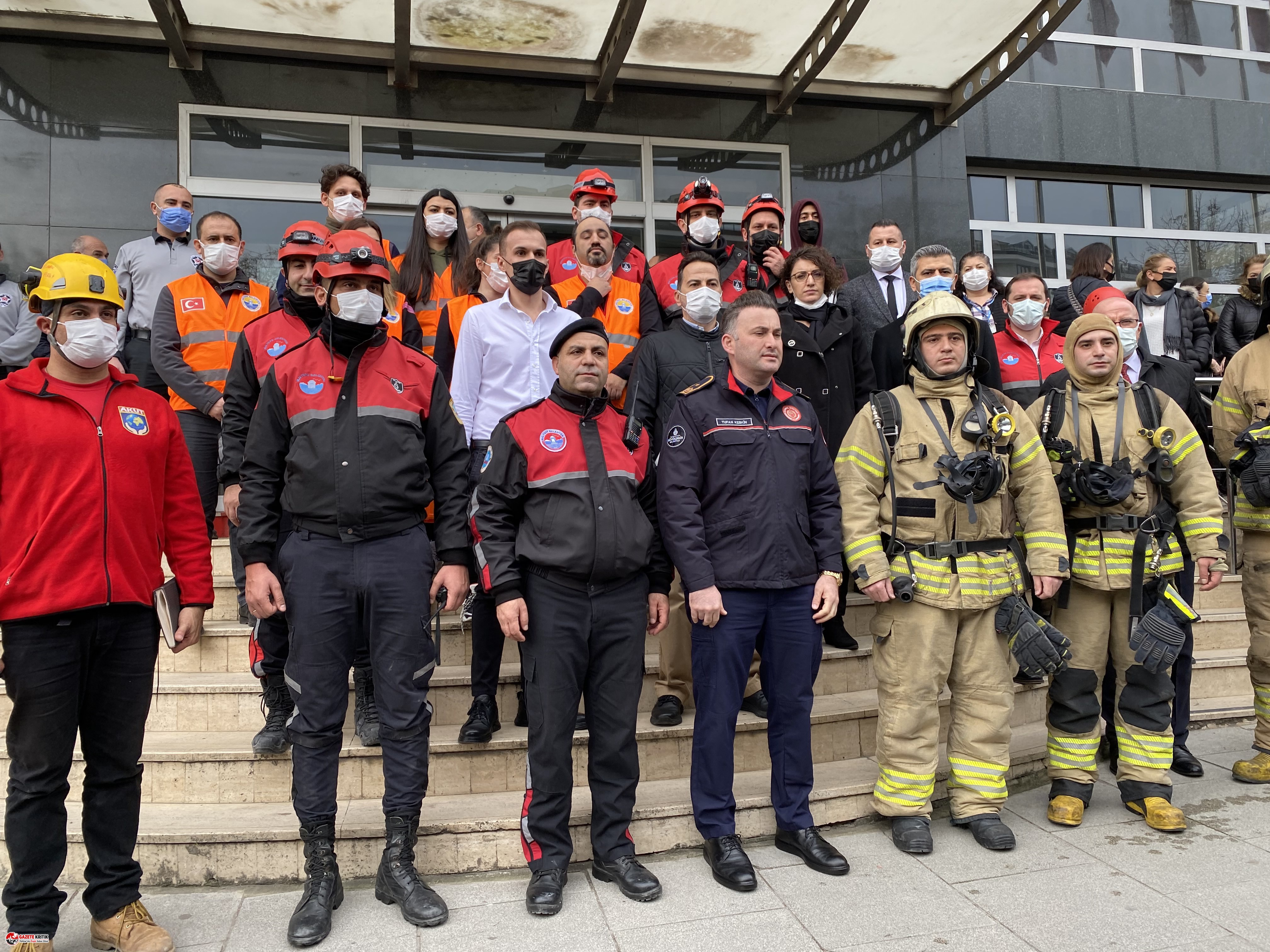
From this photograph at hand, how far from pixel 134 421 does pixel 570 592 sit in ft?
5.61

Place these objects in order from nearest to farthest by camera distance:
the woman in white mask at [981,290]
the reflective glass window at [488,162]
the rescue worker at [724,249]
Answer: the rescue worker at [724,249] < the woman in white mask at [981,290] < the reflective glass window at [488,162]

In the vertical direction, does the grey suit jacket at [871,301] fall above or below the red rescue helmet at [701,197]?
below

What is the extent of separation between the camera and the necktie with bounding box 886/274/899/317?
5789 mm

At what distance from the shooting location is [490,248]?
16.5 ft

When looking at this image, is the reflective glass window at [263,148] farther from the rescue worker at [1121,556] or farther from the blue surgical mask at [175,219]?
the rescue worker at [1121,556]

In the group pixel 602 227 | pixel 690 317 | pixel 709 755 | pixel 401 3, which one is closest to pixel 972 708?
pixel 709 755

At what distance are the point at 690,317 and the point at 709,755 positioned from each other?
210 centimetres

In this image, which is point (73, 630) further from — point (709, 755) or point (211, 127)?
point (211, 127)

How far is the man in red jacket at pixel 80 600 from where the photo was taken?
9.86 ft

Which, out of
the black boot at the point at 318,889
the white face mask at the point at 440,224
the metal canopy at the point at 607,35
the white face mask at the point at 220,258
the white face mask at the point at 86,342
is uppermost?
the metal canopy at the point at 607,35

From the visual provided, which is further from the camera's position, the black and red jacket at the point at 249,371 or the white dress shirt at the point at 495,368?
the white dress shirt at the point at 495,368

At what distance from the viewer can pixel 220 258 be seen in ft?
16.4

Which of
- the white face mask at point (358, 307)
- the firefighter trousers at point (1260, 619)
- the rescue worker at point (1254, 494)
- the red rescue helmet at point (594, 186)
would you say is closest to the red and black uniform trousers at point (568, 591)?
the white face mask at point (358, 307)

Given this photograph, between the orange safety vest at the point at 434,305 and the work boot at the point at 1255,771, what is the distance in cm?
497
